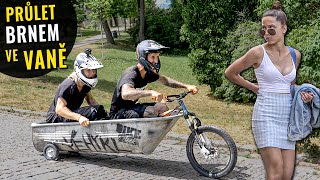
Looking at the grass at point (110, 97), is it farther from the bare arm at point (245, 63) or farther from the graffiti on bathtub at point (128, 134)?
the bare arm at point (245, 63)

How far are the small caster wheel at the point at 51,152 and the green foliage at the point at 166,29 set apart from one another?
33439 mm

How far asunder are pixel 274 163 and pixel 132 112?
280 cm

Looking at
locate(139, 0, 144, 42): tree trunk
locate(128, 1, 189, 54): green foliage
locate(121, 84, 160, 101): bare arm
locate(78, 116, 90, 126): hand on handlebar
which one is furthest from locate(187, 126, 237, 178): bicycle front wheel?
locate(139, 0, 144, 42): tree trunk

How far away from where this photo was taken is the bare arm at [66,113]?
6680 millimetres

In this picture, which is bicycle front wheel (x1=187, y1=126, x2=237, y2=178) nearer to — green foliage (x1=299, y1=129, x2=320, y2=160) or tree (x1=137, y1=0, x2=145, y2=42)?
green foliage (x1=299, y1=129, x2=320, y2=160)

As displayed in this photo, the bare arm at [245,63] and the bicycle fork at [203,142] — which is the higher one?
the bare arm at [245,63]

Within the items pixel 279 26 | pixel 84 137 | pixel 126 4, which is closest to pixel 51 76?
pixel 84 137

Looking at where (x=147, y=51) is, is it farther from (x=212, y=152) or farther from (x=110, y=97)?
(x=110, y=97)

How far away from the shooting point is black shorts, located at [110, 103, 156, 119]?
6485mm

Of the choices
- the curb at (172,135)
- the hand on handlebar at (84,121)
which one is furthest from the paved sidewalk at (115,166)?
the hand on handlebar at (84,121)

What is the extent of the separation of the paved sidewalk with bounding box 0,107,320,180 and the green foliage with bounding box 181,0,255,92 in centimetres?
1004

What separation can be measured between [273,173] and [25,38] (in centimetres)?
1604

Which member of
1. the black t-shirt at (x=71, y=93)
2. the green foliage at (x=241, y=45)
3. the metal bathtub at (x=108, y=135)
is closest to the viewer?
the metal bathtub at (x=108, y=135)

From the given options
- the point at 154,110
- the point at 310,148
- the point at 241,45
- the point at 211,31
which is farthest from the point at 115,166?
the point at 211,31
